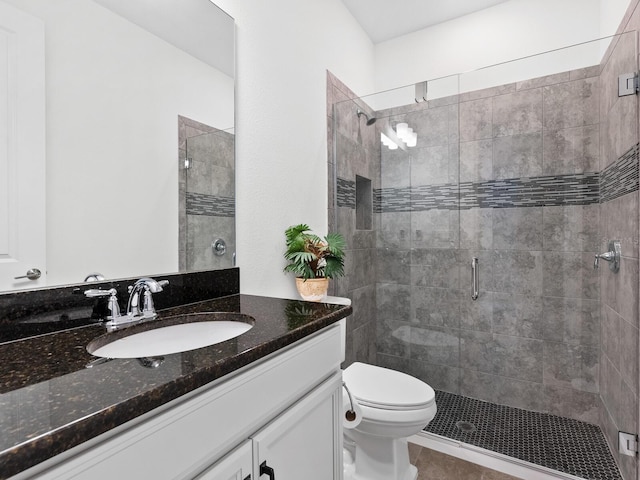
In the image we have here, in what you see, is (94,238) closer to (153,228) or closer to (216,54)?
(153,228)

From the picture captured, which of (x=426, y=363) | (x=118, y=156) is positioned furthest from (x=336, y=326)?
(x=426, y=363)

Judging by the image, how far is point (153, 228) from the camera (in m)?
1.11

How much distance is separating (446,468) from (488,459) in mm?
230

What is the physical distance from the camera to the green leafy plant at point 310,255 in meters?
1.61

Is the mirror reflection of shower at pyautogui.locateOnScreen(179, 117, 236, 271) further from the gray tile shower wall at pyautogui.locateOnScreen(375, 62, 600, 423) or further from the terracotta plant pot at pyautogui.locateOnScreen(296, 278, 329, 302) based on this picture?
the gray tile shower wall at pyautogui.locateOnScreen(375, 62, 600, 423)

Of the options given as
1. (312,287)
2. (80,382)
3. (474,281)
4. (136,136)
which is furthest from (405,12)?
(80,382)

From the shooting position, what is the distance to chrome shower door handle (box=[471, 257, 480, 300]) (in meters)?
2.25

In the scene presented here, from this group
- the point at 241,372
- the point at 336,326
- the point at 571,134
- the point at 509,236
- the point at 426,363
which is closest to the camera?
the point at 241,372

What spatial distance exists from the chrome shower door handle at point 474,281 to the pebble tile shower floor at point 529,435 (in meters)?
0.69

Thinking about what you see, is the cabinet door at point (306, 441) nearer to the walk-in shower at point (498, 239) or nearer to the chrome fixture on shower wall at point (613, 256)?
the walk-in shower at point (498, 239)

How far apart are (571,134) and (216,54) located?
2.02 meters

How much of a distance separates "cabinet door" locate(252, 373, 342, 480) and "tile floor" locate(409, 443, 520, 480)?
2.97 feet

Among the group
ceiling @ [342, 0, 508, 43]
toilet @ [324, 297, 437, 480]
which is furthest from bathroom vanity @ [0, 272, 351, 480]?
ceiling @ [342, 0, 508, 43]

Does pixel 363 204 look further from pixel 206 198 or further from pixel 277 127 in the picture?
pixel 206 198
